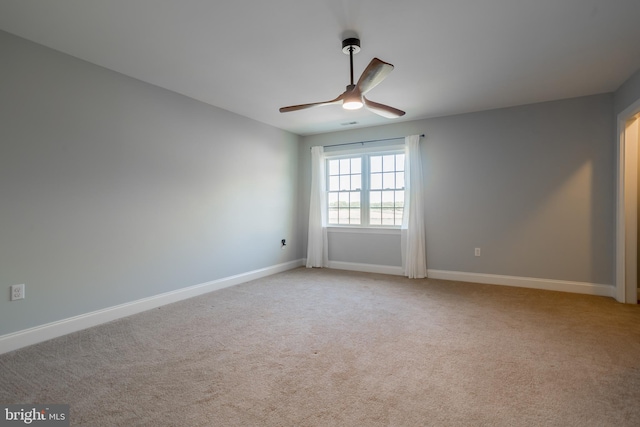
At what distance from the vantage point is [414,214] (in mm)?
4957

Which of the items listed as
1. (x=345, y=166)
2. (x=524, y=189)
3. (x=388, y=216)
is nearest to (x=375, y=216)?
(x=388, y=216)

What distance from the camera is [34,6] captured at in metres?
2.19

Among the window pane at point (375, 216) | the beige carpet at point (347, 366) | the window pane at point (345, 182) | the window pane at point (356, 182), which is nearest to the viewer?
the beige carpet at point (347, 366)

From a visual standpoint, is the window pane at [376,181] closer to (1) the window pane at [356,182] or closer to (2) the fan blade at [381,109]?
(1) the window pane at [356,182]

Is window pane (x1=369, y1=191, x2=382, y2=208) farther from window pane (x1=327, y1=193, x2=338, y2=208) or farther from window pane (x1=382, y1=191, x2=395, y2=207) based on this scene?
window pane (x1=327, y1=193, x2=338, y2=208)

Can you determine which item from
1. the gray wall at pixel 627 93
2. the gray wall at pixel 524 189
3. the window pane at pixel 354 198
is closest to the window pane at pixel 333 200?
the window pane at pixel 354 198

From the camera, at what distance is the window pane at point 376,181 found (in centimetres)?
545

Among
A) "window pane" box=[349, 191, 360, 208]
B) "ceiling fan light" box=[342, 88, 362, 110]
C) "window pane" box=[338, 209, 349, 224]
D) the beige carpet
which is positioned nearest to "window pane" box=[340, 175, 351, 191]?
"window pane" box=[349, 191, 360, 208]

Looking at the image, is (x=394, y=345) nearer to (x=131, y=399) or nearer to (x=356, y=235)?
(x=131, y=399)

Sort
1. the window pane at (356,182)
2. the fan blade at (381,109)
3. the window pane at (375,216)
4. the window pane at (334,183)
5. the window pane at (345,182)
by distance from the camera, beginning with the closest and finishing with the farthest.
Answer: the fan blade at (381,109)
the window pane at (375,216)
the window pane at (356,182)
the window pane at (345,182)
the window pane at (334,183)

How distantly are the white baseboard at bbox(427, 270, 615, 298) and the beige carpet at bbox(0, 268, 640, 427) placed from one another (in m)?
0.30

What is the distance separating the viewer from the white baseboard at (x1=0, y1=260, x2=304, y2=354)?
255 cm

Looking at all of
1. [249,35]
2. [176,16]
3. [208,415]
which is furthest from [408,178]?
[208,415]

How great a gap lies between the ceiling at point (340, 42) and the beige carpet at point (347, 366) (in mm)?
2505
